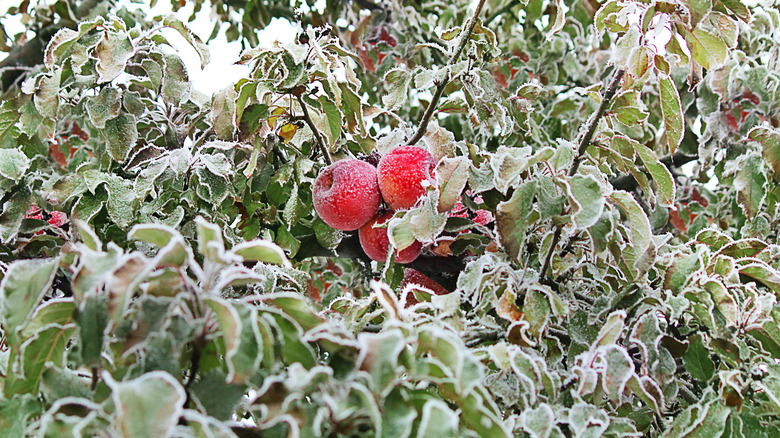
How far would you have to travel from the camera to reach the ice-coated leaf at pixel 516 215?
0.60m

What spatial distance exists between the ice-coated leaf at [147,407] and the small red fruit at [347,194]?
475 mm

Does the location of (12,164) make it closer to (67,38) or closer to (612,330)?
(67,38)

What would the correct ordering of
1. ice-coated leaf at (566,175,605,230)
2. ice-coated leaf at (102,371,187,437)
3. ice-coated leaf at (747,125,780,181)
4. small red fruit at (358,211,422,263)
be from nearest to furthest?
ice-coated leaf at (102,371,187,437), ice-coated leaf at (566,175,605,230), small red fruit at (358,211,422,263), ice-coated leaf at (747,125,780,181)

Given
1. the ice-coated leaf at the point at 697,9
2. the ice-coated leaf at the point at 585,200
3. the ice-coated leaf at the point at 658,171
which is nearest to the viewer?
the ice-coated leaf at the point at 585,200

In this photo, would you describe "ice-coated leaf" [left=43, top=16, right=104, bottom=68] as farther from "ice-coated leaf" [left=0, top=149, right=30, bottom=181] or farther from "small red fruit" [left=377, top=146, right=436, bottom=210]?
"small red fruit" [left=377, top=146, right=436, bottom=210]

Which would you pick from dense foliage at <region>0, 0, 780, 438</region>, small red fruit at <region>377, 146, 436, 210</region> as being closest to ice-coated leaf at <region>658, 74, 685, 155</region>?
dense foliage at <region>0, 0, 780, 438</region>

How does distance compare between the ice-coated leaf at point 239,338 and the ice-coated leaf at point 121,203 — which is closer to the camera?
the ice-coated leaf at point 239,338

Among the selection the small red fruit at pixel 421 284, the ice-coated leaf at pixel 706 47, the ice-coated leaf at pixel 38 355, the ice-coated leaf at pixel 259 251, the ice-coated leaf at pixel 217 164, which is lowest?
the small red fruit at pixel 421 284

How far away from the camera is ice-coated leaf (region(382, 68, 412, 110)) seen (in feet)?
3.01

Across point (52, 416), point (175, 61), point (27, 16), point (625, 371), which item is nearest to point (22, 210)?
point (175, 61)

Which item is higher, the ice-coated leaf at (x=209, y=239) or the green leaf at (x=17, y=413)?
the ice-coated leaf at (x=209, y=239)

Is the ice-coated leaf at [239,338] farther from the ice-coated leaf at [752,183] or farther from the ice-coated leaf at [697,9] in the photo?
the ice-coated leaf at [752,183]

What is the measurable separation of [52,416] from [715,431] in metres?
0.52

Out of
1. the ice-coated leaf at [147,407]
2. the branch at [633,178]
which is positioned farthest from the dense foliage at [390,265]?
the branch at [633,178]
